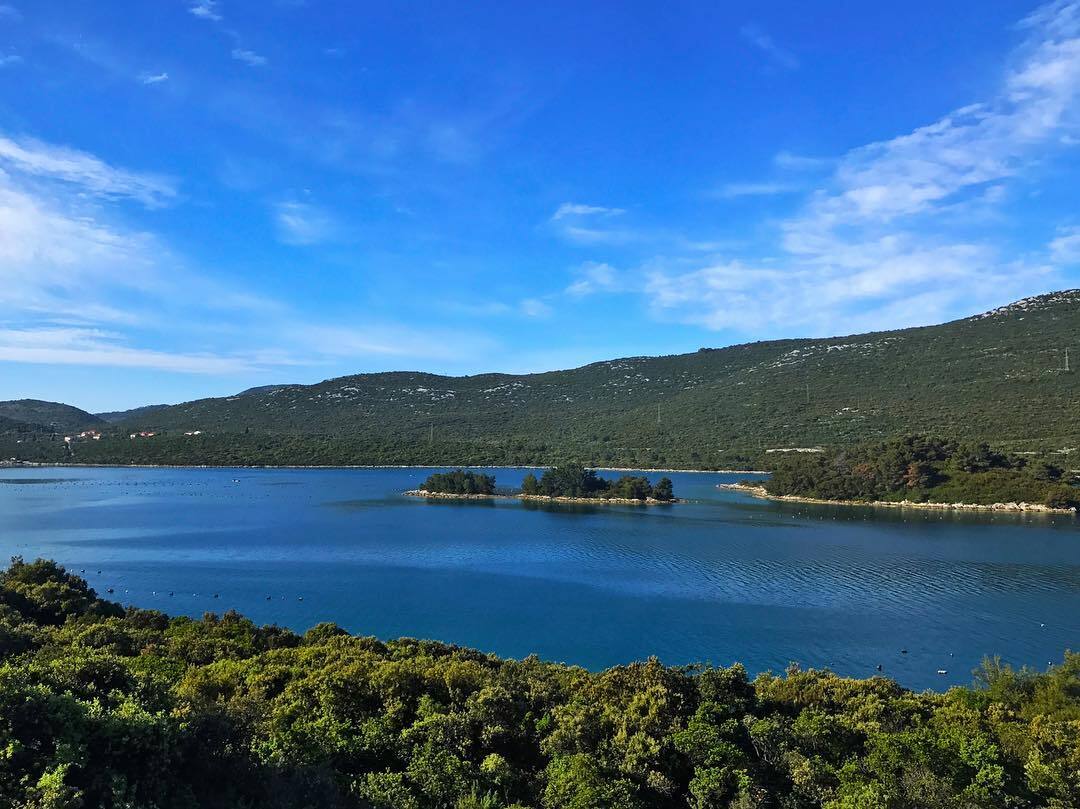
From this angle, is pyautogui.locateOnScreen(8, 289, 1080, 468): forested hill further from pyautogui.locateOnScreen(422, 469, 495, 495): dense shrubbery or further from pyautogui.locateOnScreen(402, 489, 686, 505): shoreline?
pyautogui.locateOnScreen(402, 489, 686, 505): shoreline

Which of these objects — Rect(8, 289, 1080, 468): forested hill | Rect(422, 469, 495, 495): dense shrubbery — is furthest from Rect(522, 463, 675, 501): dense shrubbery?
Rect(8, 289, 1080, 468): forested hill

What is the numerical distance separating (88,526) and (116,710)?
64551 millimetres

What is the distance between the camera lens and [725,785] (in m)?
10.1

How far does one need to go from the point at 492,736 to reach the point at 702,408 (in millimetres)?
144041

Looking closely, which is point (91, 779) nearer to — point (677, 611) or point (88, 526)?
point (677, 611)

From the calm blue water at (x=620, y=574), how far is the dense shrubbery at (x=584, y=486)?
5608mm

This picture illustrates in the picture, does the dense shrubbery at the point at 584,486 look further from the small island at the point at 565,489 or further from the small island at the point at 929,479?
the small island at the point at 929,479

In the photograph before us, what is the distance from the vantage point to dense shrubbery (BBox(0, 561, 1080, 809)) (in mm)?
7102

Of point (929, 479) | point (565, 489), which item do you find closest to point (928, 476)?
point (929, 479)

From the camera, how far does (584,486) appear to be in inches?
3396

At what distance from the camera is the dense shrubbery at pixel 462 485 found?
90.6 m

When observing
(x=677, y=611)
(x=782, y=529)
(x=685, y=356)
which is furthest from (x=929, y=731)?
(x=685, y=356)

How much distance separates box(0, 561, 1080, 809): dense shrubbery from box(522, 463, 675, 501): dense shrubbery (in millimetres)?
64215

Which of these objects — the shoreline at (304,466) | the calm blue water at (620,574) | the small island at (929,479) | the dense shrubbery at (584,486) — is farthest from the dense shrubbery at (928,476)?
the shoreline at (304,466)
